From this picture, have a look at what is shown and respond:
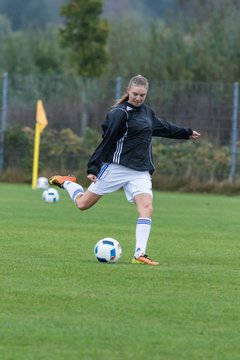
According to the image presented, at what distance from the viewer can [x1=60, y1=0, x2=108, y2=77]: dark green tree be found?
36.2 metres

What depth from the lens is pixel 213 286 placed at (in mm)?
10055

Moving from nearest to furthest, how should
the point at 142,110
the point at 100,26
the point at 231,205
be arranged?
the point at 142,110 < the point at 231,205 < the point at 100,26

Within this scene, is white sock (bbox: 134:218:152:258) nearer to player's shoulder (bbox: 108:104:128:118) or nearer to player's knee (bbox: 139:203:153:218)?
player's knee (bbox: 139:203:153:218)

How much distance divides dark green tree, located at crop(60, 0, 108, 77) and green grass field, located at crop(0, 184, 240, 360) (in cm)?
1989

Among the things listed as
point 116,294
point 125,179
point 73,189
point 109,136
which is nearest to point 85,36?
point 73,189

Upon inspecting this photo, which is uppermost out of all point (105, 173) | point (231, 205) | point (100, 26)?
point (100, 26)

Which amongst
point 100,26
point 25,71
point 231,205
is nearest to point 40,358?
point 231,205

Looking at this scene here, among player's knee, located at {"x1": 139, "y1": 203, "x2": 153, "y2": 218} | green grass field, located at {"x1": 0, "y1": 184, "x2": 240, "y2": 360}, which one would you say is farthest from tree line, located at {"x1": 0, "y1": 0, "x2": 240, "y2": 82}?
player's knee, located at {"x1": 139, "y1": 203, "x2": 153, "y2": 218}

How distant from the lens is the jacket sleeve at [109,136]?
37.8ft

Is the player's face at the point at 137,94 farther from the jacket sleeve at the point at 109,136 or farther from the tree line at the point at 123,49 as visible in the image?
the tree line at the point at 123,49

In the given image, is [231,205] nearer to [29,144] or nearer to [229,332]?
[29,144]

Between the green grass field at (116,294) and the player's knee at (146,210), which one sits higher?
the player's knee at (146,210)

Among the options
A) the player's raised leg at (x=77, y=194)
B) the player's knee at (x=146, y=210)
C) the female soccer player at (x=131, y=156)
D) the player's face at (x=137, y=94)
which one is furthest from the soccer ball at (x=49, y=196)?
the player's face at (x=137, y=94)

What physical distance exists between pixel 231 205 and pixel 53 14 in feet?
342
